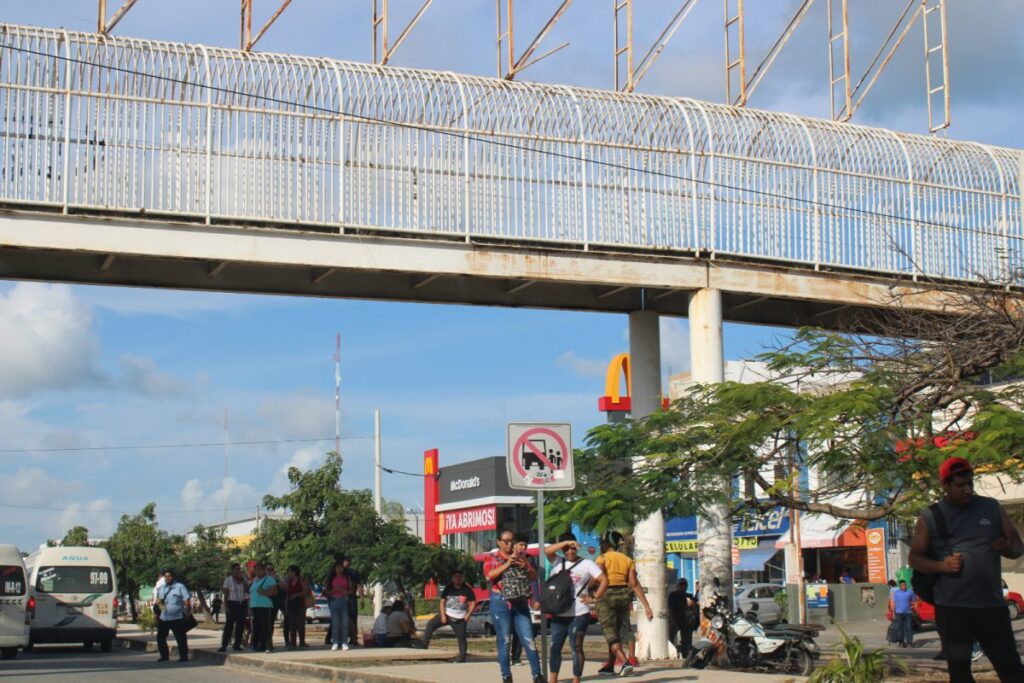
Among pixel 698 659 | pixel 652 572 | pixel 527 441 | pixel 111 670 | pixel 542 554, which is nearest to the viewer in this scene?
pixel 527 441

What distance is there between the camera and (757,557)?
49438mm

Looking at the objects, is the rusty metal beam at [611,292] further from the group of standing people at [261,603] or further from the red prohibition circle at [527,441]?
the red prohibition circle at [527,441]

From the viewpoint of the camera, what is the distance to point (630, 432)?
691 inches

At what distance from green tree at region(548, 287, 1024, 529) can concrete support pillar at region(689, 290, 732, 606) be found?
2580 mm

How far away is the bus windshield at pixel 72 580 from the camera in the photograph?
26.9 metres

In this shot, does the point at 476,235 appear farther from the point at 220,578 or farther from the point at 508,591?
the point at 220,578

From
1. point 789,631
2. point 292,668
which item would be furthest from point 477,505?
point 789,631

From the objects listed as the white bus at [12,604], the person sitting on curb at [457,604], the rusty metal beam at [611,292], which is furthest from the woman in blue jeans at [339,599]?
the rusty metal beam at [611,292]

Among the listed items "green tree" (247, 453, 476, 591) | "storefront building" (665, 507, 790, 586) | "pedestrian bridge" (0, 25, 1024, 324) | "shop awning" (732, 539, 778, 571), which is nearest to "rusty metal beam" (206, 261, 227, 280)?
"pedestrian bridge" (0, 25, 1024, 324)

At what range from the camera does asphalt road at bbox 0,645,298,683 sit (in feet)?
56.6

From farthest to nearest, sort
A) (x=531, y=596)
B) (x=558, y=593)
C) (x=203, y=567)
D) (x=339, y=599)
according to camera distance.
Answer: (x=203, y=567) < (x=339, y=599) < (x=531, y=596) < (x=558, y=593)

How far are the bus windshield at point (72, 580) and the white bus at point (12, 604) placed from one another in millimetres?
3016

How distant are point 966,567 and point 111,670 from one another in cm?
1540

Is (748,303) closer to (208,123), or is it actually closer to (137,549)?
(208,123)
